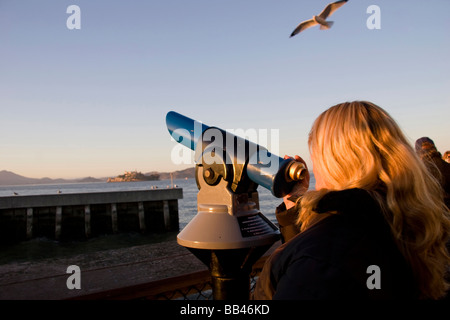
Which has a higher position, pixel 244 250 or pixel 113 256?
pixel 244 250

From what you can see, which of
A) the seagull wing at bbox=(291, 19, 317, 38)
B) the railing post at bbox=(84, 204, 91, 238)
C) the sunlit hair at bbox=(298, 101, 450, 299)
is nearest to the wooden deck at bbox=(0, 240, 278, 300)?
the sunlit hair at bbox=(298, 101, 450, 299)

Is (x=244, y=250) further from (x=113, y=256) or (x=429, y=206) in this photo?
(x=113, y=256)

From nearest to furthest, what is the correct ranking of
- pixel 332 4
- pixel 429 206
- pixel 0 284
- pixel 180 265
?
pixel 429 206 < pixel 0 284 < pixel 180 265 < pixel 332 4

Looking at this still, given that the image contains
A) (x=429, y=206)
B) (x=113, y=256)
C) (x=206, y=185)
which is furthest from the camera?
(x=113, y=256)

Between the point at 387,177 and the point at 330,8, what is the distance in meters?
8.57

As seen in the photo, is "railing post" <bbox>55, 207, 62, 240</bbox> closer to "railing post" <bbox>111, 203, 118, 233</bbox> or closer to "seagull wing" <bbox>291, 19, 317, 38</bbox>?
"railing post" <bbox>111, 203, 118, 233</bbox>

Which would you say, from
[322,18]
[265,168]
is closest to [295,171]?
[265,168]

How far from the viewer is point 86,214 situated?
18344 millimetres

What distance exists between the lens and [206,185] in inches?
52.6

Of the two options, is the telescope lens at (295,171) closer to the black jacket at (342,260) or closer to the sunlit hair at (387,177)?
the sunlit hair at (387,177)

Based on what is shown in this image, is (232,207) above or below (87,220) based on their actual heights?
above

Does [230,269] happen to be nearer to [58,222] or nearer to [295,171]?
[295,171]

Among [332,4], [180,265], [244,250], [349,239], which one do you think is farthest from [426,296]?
[332,4]
